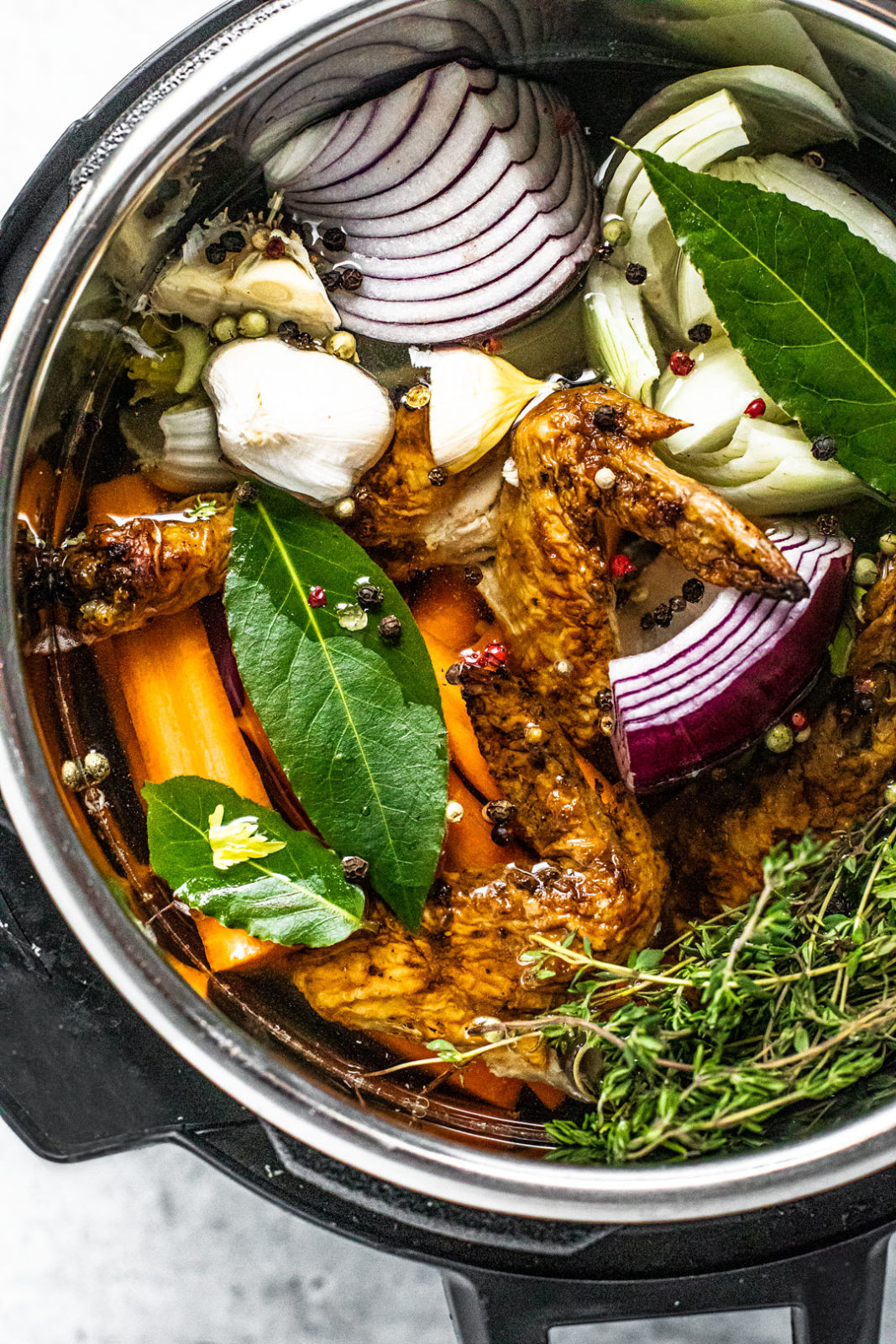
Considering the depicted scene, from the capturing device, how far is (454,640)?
52.9 inches

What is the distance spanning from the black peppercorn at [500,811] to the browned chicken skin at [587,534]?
113 millimetres

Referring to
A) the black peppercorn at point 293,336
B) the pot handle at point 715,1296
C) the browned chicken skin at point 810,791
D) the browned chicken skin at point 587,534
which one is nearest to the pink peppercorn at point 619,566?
the browned chicken skin at point 587,534

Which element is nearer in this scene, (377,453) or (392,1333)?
(377,453)

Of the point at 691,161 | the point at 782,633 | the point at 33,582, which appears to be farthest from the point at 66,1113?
the point at 691,161

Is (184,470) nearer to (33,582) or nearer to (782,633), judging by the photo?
(33,582)

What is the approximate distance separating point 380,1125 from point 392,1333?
2.13 ft

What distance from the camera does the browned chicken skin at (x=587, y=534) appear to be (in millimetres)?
1161

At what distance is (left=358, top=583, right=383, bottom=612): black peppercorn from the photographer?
1253 millimetres

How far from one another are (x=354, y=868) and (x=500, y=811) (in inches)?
7.3

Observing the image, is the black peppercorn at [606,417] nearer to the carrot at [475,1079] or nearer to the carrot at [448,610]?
the carrot at [448,610]

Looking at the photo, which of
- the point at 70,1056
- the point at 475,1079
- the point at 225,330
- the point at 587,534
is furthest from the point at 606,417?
the point at 70,1056

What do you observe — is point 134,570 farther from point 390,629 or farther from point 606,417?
point 606,417

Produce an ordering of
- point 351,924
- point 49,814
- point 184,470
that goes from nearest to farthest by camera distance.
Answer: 1. point 49,814
2. point 351,924
3. point 184,470

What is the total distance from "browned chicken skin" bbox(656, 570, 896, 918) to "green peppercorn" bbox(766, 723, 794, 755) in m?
0.01
